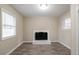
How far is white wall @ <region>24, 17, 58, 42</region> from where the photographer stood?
324 inches

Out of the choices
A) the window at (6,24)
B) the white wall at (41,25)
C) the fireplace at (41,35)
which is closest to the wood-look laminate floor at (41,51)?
the window at (6,24)

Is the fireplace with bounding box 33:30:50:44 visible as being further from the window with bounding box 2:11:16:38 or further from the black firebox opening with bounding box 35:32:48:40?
the window with bounding box 2:11:16:38

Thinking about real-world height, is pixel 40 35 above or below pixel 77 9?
below

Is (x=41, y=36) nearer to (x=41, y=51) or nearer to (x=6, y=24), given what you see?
(x=41, y=51)

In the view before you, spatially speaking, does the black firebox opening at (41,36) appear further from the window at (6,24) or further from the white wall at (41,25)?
the window at (6,24)

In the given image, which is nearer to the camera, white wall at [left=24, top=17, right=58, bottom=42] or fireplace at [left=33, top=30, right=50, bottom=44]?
fireplace at [left=33, top=30, right=50, bottom=44]

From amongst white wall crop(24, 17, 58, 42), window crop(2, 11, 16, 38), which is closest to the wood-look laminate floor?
window crop(2, 11, 16, 38)

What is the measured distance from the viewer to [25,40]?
26.9ft

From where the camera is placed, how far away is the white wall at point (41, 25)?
27.0 ft
